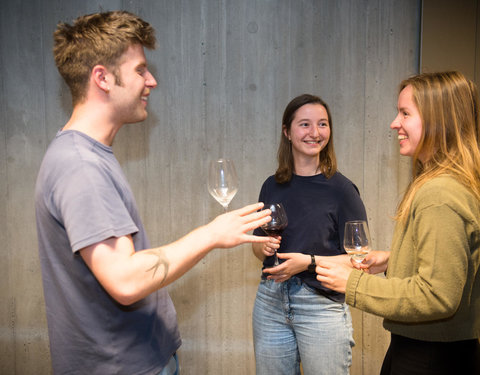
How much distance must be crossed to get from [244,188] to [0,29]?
2252 mm

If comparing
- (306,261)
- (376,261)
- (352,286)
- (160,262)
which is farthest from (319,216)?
(160,262)

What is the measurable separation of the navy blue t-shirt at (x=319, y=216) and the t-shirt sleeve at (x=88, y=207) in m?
1.05

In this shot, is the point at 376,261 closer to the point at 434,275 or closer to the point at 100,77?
the point at 434,275

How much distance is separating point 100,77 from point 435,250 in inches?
44.9

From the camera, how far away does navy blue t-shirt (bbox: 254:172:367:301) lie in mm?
1864

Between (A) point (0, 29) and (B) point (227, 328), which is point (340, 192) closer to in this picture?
(B) point (227, 328)

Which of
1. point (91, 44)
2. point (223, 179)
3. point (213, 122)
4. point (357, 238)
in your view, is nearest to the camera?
point (91, 44)

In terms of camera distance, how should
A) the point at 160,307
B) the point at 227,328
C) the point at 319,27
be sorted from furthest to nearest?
the point at 227,328, the point at 319,27, the point at 160,307

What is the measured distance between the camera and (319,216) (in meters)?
1.88

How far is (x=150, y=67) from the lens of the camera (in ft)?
9.37

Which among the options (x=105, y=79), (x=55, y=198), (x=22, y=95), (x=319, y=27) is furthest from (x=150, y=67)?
(x=55, y=198)

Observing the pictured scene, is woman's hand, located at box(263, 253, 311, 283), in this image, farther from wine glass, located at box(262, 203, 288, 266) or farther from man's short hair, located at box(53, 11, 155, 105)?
man's short hair, located at box(53, 11, 155, 105)

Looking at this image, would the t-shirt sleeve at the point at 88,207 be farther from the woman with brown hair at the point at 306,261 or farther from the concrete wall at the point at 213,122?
the concrete wall at the point at 213,122

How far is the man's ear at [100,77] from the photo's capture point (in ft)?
3.92
